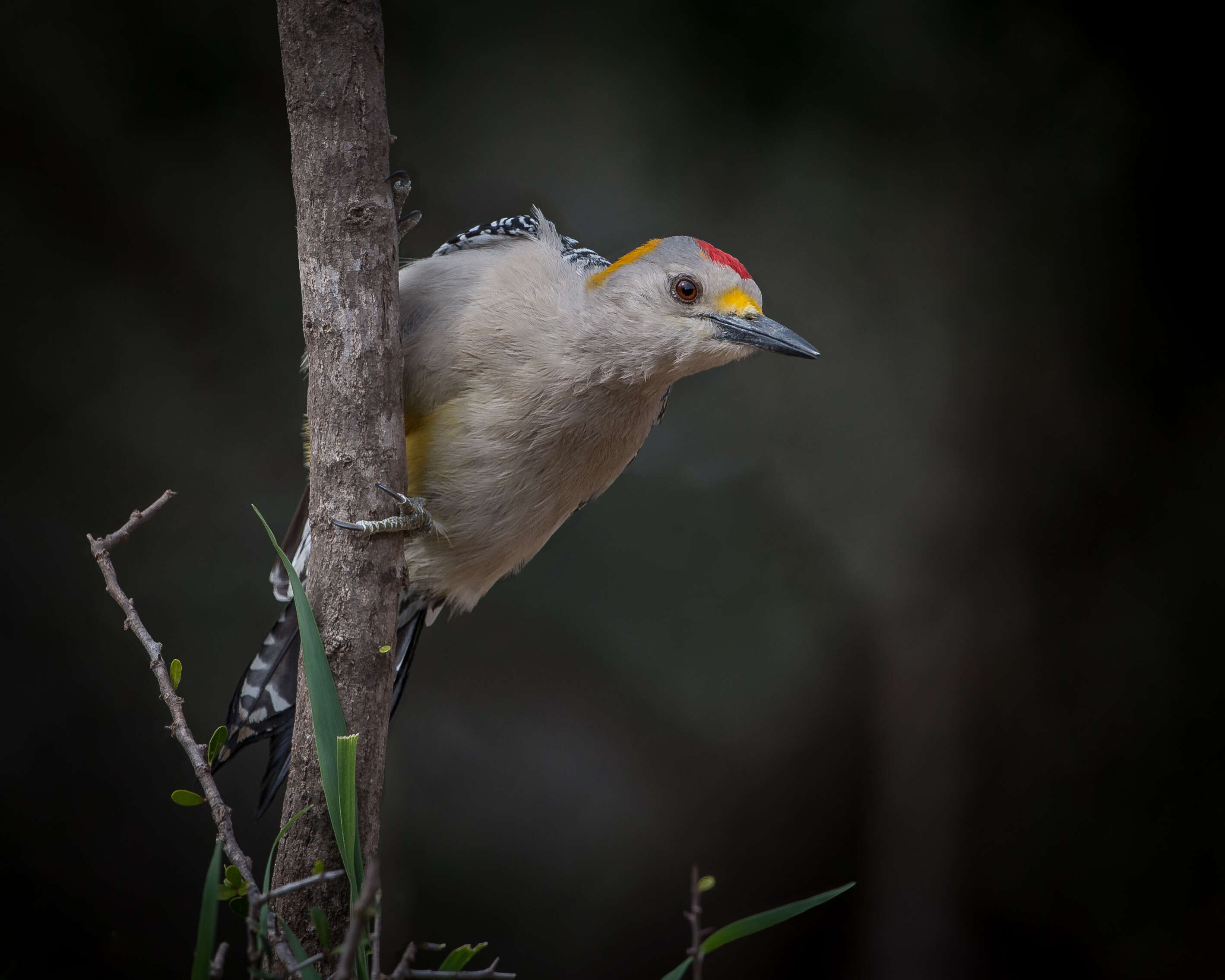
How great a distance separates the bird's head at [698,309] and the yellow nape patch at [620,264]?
0.10ft

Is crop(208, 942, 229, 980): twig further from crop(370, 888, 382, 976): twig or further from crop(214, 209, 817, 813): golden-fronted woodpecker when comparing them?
crop(214, 209, 817, 813): golden-fronted woodpecker

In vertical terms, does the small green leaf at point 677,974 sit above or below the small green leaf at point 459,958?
below

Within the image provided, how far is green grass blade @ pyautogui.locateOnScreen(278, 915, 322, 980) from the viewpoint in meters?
1.12

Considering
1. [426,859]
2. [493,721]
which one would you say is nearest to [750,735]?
[493,721]

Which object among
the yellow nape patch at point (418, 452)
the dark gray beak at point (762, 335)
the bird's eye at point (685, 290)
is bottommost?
the yellow nape patch at point (418, 452)

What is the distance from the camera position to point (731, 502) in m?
2.94

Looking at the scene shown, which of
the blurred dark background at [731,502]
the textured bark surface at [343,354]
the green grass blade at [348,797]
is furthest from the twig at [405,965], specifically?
the blurred dark background at [731,502]

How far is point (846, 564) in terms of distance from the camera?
9.37 feet

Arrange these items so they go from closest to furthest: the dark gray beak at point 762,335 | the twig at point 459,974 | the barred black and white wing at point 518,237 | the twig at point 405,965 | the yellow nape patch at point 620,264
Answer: the twig at point 405,965, the twig at point 459,974, the dark gray beak at point 762,335, the yellow nape patch at point 620,264, the barred black and white wing at point 518,237

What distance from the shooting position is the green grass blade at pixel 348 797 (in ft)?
3.92

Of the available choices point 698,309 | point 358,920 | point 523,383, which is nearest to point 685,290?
point 698,309

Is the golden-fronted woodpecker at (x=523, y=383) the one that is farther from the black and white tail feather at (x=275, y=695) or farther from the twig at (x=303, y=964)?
the twig at (x=303, y=964)

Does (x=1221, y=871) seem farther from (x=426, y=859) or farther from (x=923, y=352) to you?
(x=426, y=859)

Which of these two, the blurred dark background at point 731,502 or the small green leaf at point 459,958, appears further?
the blurred dark background at point 731,502
